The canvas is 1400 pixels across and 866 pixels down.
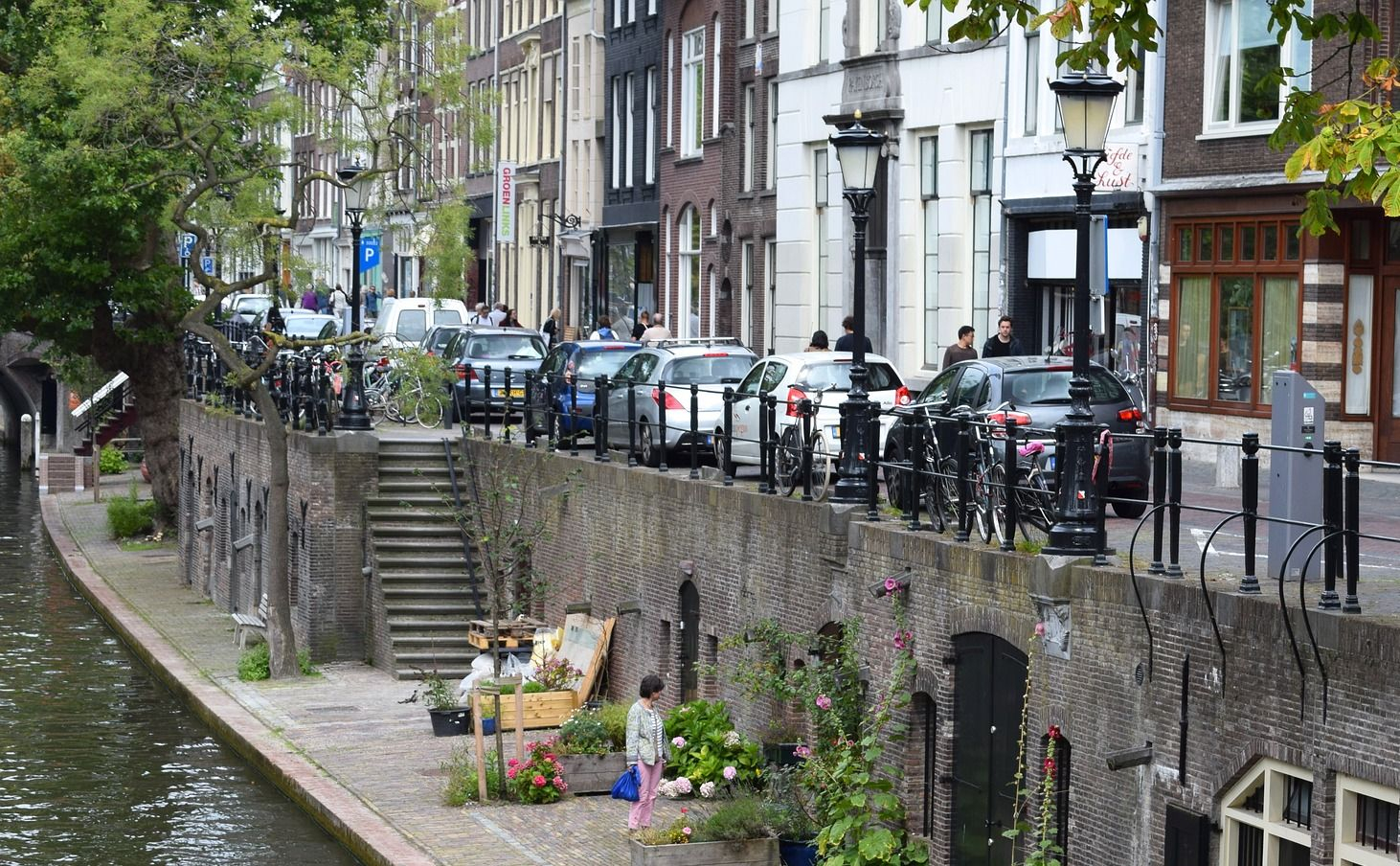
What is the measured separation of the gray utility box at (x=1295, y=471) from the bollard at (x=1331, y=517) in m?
0.32

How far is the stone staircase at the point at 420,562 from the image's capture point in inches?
1193

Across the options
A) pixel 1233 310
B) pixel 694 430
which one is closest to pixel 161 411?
pixel 1233 310

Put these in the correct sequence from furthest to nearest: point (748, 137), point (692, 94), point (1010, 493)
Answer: point (692, 94), point (748, 137), point (1010, 493)

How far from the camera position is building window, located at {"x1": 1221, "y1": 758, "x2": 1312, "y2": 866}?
13.1m

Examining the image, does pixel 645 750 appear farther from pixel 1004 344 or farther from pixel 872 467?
pixel 1004 344

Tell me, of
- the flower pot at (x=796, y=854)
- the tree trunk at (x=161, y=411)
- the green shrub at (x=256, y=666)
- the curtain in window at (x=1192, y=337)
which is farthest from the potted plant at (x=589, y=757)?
the tree trunk at (x=161, y=411)

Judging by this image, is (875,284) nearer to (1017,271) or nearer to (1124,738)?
(1017,271)

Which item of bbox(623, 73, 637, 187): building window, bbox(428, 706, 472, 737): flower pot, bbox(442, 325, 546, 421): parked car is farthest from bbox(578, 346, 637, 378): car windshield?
bbox(623, 73, 637, 187): building window

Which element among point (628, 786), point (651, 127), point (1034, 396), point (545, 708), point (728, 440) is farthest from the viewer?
point (651, 127)

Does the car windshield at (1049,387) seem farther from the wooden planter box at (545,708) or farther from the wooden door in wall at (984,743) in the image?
the wooden planter box at (545,708)

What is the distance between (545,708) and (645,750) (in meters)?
6.10

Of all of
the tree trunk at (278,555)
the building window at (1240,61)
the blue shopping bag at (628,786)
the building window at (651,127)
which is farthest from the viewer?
the building window at (651,127)

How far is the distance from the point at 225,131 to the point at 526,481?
6911 mm

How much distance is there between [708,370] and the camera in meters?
29.2
